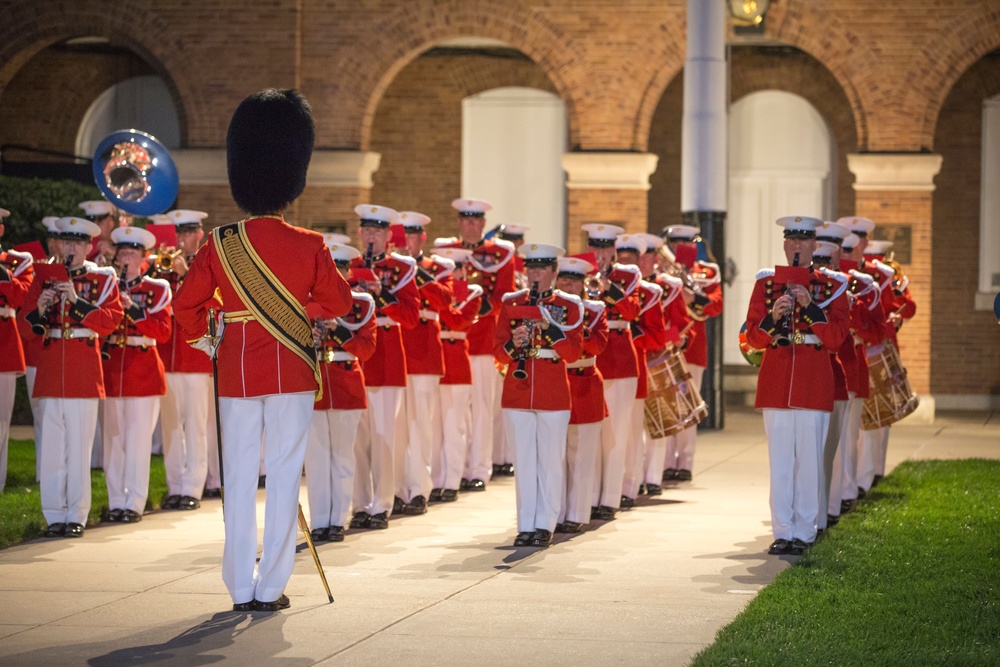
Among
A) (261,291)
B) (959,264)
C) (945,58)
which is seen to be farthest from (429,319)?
(959,264)

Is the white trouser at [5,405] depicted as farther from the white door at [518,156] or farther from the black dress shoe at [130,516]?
the white door at [518,156]

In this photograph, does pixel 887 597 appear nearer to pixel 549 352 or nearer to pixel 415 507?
pixel 549 352

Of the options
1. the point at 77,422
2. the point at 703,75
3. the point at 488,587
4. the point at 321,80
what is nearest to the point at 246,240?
the point at 488,587

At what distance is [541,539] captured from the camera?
943cm

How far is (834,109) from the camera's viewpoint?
21.7 metres

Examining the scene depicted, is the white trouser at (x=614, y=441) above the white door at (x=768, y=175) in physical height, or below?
below

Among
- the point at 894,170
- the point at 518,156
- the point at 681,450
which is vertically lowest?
the point at 681,450

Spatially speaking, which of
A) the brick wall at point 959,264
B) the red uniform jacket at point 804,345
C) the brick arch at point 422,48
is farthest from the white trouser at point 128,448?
the brick wall at point 959,264

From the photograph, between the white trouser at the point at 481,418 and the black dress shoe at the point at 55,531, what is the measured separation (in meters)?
3.83

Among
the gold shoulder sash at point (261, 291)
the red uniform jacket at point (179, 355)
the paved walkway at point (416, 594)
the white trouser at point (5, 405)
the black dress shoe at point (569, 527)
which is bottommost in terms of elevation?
the paved walkway at point (416, 594)

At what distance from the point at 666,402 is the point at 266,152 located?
501 centimetres

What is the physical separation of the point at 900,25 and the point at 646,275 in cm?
871

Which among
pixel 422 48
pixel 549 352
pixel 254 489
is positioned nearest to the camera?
pixel 254 489

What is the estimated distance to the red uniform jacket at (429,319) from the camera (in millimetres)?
11102
